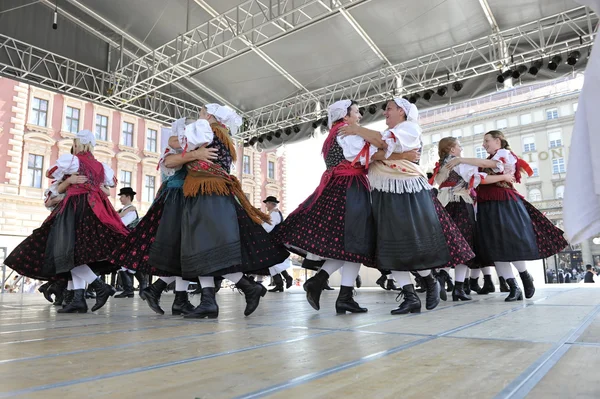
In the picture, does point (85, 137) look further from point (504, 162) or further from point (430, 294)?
point (504, 162)

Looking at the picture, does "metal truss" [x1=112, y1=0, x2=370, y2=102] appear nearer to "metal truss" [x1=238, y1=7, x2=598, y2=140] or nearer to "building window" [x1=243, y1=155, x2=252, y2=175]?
"metal truss" [x1=238, y1=7, x2=598, y2=140]

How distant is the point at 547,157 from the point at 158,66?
93.7 ft

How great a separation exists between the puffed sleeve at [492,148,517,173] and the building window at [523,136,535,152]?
3069 cm

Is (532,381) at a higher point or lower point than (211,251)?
lower

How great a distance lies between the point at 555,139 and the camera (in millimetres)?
30109

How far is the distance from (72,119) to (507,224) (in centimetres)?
1709

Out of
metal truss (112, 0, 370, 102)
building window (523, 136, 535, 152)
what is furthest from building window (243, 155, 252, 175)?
building window (523, 136, 535, 152)

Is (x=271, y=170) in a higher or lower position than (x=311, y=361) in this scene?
higher

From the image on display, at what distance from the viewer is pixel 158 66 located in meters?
8.57

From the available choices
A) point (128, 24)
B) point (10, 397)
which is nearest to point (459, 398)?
point (10, 397)

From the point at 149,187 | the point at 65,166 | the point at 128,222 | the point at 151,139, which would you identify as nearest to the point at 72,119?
the point at 151,139

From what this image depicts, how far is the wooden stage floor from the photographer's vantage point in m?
0.87

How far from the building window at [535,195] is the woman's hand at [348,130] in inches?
1213

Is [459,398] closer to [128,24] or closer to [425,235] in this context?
[425,235]
